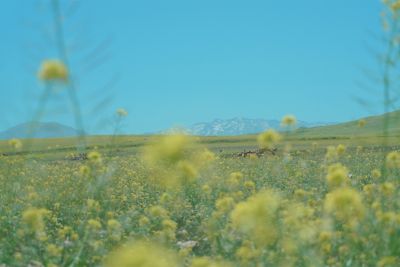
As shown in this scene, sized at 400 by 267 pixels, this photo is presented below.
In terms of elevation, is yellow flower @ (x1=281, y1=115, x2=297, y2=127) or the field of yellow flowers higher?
yellow flower @ (x1=281, y1=115, x2=297, y2=127)

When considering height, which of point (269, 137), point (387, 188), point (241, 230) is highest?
point (269, 137)

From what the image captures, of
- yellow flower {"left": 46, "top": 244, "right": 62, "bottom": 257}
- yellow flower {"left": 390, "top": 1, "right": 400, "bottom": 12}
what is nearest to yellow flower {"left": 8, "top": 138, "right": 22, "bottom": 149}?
yellow flower {"left": 46, "top": 244, "right": 62, "bottom": 257}

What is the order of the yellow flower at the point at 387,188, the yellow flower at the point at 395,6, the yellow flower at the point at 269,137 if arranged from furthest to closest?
1. the yellow flower at the point at 395,6
2. the yellow flower at the point at 269,137
3. the yellow flower at the point at 387,188

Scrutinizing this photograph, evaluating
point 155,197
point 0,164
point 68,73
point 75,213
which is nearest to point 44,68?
point 68,73

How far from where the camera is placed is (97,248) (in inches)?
236

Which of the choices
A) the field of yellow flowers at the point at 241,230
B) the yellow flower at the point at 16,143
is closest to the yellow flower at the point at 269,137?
the field of yellow flowers at the point at 241,230

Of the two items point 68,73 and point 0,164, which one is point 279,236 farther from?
point 0,164

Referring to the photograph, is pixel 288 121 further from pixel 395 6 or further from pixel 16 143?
pixel 16 143

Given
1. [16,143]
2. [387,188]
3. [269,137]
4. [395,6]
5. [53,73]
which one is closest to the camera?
[53,73]

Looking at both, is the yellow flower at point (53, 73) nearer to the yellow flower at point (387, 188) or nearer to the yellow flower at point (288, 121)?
the yellow flower at point (288, 121)

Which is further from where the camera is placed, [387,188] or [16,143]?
[16,143]

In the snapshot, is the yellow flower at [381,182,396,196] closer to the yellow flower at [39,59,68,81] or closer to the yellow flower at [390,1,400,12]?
the yellow flower at [390,1,400,12]

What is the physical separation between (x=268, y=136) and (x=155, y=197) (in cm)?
599

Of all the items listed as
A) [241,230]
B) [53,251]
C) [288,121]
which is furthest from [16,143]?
[241,230]
